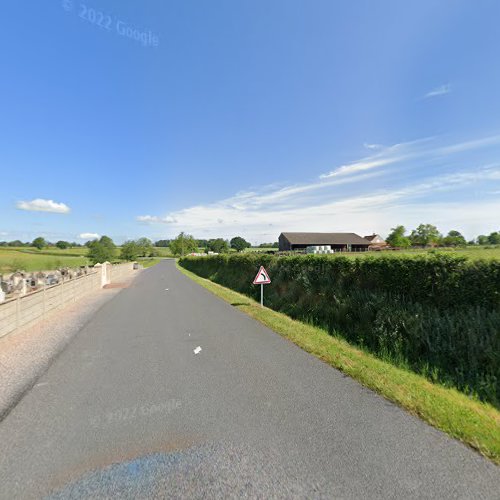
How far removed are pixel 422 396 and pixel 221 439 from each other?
2.89m

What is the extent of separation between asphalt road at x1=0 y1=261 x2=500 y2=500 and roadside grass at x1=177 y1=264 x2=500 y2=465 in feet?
0.61

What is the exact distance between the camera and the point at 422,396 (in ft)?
13.1

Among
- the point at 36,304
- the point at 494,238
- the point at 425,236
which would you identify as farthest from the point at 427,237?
the point at 36,304

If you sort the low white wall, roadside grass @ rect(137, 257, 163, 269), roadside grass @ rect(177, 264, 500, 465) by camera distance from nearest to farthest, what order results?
1. roadside grass @ rect(177, 264, 500, 465)
2. the low white wall
3. roadside grass @ rect(137, 257, 163, 269)

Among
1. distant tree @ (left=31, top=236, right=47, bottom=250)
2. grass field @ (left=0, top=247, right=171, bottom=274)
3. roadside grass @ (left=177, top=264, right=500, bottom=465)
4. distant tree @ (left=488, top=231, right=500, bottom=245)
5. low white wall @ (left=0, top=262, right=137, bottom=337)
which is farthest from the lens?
distant tree @ (left=31, top=236, right=47, bottom=250)

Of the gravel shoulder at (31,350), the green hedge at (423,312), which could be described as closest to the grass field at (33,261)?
the gravel shoulder at (31,350)

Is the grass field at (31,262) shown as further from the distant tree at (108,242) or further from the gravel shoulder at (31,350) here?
the gravel shoulder at (31,350)

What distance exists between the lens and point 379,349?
645 centimetres

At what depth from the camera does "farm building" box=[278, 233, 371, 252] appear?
2916 inches

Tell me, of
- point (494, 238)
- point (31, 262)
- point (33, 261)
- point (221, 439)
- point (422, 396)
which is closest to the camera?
point (221, 439)

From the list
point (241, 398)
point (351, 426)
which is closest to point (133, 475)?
point (241, 398)

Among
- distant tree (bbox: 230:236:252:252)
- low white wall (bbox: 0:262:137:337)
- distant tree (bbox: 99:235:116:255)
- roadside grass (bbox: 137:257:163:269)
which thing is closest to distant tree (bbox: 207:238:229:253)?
distant tree (bbox: 230:236:252:252)

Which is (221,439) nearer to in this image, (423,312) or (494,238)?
(423,312)

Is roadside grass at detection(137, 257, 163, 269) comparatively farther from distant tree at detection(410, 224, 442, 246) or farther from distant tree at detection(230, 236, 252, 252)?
distant tree at detection(410, 224, 442, 246)
